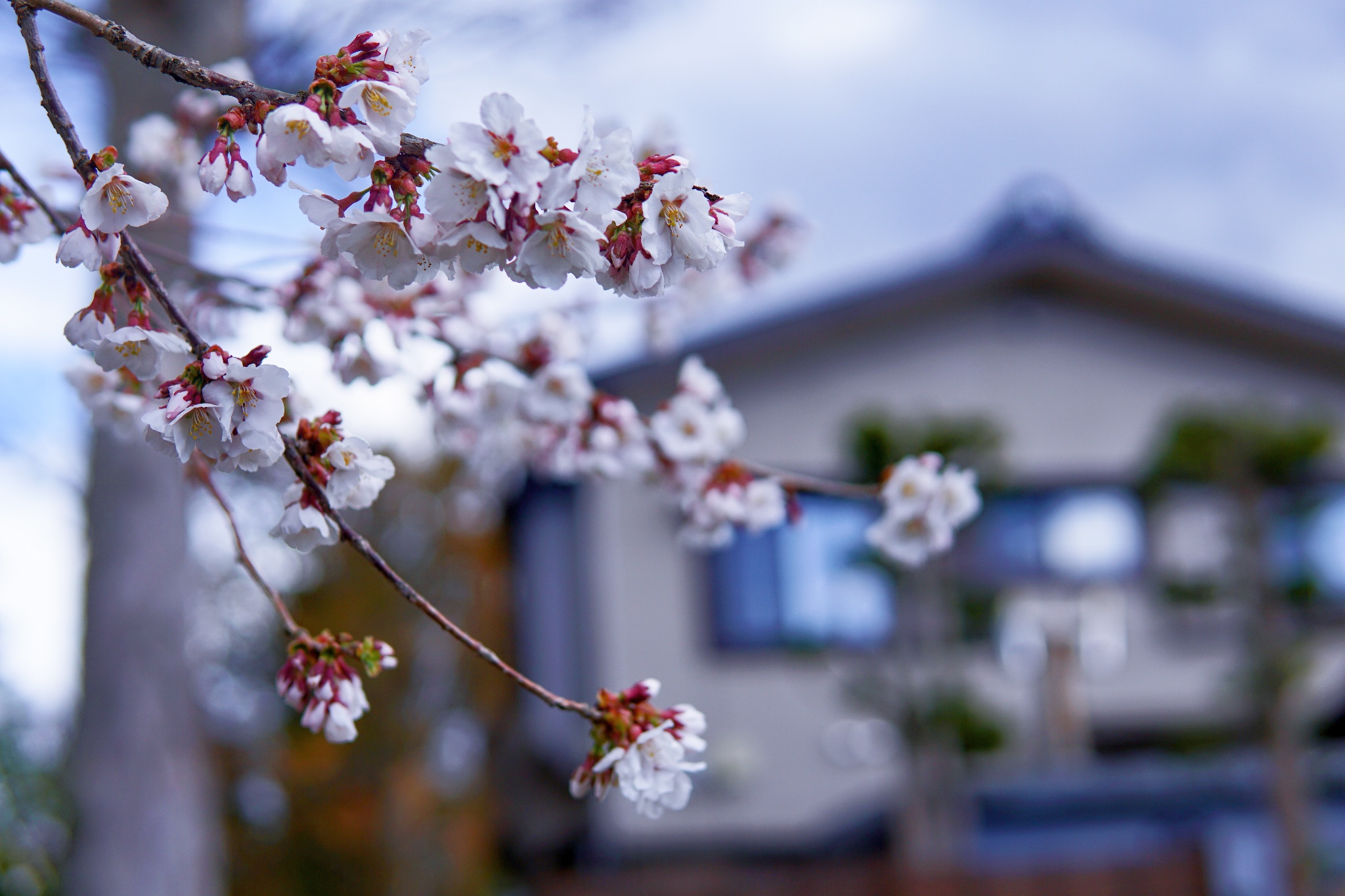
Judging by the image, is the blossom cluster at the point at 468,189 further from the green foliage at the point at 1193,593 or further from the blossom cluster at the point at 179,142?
the green foliage at the point at 1193,593

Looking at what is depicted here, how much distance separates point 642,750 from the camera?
3.46 ft

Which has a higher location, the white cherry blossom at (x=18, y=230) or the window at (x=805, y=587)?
the window at (x=805, y=587)

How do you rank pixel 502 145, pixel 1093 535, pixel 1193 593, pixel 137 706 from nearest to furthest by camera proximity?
1. pixel 502 145
2. pixel 137 706
3. pixel 1193 593
4. pixel 1093 535

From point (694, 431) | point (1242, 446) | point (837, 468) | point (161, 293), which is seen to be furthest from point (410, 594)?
point (837, 468)

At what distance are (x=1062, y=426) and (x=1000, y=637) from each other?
1591 mm

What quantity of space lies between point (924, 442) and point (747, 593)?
7.66ft

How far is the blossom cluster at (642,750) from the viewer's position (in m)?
1.04

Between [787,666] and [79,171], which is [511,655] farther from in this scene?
[79,171]

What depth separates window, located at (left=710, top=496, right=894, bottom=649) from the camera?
7.02 metres


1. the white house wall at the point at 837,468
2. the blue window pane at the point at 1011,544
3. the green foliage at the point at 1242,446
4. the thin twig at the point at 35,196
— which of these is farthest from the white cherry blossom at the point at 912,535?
the blue window pane at the point at 1011,544

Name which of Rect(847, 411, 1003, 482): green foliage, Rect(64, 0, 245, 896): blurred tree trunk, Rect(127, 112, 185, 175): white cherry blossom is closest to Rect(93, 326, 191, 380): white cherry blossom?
Rect(127, 112, 185, 175): white cherry blossom

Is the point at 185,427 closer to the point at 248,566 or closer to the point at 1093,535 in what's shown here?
the point at 248,566

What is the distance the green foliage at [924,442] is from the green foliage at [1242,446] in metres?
0.80

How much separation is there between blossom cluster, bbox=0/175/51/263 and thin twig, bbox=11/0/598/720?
0.45 metres
